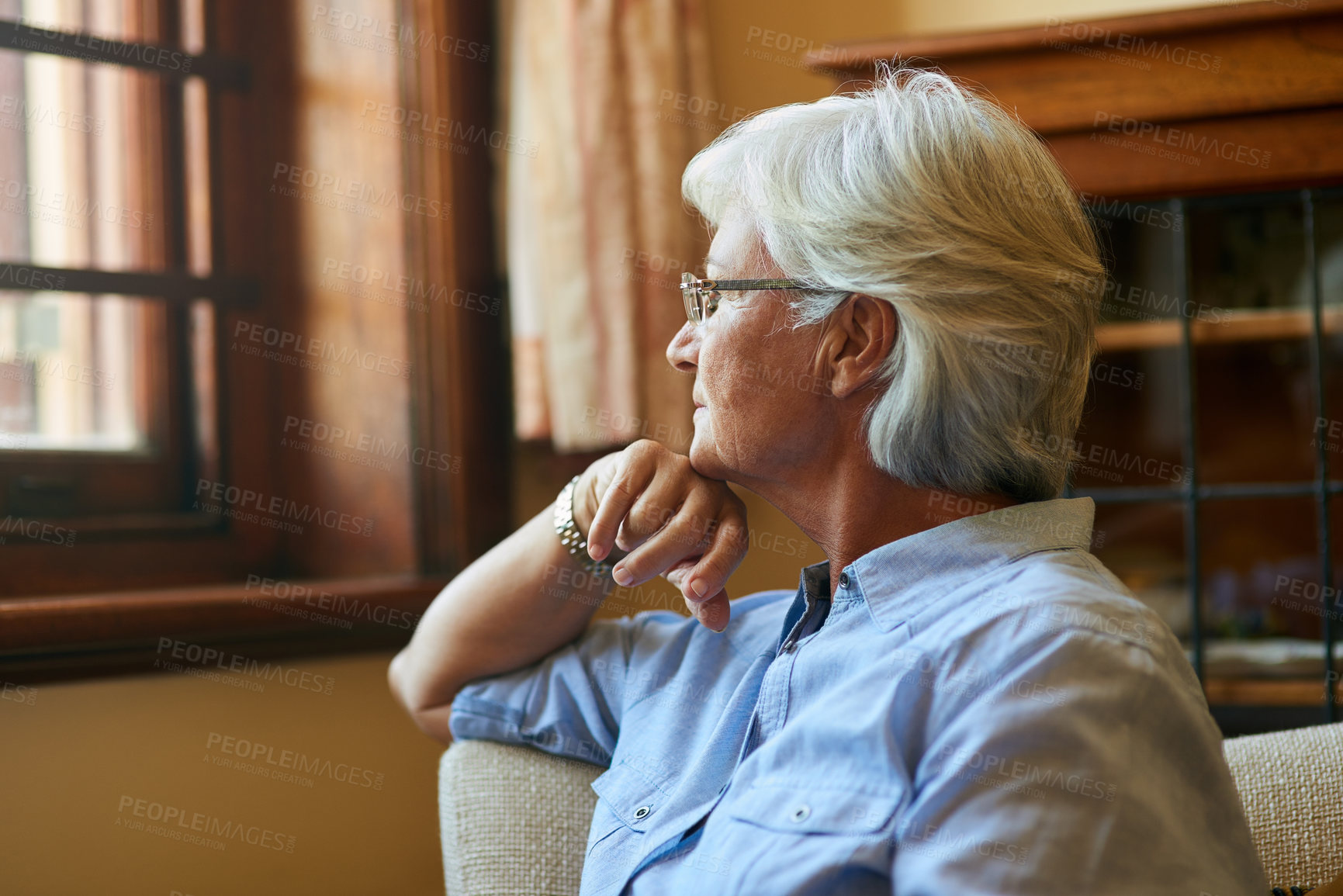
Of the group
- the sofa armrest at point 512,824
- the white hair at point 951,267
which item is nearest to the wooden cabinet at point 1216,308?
the white hair at point 951,267

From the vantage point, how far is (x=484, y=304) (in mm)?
1751

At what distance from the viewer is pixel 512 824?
114 centimetres

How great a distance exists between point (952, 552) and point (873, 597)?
0.25ft

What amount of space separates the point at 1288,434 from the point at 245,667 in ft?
5.12

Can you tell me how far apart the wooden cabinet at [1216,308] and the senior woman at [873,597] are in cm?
50

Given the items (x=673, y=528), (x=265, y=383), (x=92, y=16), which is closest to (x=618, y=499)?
(x=673, y=528)

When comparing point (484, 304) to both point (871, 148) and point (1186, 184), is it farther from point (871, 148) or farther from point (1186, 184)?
point (1186, 184)

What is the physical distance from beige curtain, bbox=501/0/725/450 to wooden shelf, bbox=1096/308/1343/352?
0.70m

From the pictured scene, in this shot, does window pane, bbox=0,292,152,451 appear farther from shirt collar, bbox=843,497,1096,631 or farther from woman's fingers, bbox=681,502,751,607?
shirt collar, bbox=843,497,1096,631

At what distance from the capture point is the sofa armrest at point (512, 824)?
1132 millimetres

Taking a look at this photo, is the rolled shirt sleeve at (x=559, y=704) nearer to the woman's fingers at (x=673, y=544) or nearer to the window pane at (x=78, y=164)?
the woman's fingers at (x=673, y=544)

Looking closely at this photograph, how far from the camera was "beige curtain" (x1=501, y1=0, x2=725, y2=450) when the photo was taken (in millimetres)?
1750

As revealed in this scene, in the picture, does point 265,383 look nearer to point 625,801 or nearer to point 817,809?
point 625,801

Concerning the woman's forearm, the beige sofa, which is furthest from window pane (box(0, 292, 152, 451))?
the beige sofa
